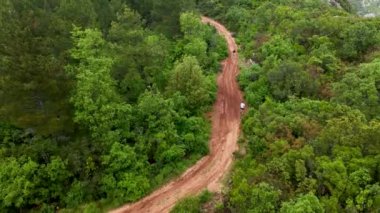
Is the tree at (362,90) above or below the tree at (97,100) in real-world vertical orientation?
below

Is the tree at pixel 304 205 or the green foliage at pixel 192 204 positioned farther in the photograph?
the green foliage at pixel 192 204

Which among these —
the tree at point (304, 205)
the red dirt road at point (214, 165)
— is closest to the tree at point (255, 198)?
the tree at point (304, 205)

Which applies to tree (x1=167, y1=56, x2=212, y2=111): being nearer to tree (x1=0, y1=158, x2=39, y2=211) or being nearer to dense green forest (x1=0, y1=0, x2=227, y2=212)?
dense green forest (x1=0, y1=0, x2=227, y2=212)

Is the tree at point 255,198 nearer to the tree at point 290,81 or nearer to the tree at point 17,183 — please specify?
the tree at point 290,81

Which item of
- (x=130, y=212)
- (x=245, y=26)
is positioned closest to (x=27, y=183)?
(x=130, y=212)

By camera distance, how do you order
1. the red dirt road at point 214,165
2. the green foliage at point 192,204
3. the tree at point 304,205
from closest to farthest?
the tree at point 304,205 → the green foliage at point 192,204 → the red dirt road at point 214,165

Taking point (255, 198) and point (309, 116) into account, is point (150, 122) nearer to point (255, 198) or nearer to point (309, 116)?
point (255, 198)

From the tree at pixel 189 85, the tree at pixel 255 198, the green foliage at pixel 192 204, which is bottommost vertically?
the green foliage at pixel 192 204

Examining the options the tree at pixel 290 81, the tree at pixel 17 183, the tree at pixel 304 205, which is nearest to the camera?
the tree at pixel 304 205

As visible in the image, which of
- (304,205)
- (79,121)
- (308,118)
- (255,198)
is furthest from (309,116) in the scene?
(79,121)
